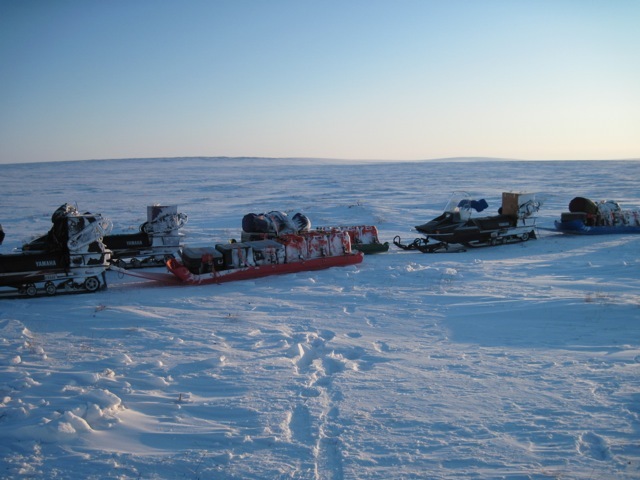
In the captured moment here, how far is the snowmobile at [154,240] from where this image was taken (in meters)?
14.6

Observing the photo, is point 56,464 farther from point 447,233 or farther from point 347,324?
point 447,233

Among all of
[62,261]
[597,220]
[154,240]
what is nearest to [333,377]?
[62,261]

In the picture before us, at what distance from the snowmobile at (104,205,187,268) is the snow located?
5.59 ft

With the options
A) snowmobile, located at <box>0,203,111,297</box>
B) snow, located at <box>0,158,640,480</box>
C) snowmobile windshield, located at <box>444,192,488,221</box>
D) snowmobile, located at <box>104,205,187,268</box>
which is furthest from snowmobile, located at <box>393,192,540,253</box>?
snowmobile, located at <box>0,203,111,297</box>

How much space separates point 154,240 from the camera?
14.7 meters

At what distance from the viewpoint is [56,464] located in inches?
175

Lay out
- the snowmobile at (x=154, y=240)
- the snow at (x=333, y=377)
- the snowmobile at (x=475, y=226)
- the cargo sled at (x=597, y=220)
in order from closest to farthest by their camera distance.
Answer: the snow at (x=333, y=377)
the snowmobile at (x=154, y=240)
the snowmobile at (x=475, y=226)
the cargo sled at (x=597, y=220)

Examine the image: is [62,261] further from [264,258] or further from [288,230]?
[288,230]

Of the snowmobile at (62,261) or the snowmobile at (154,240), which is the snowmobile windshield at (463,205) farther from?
the snowmobile at (62,261)

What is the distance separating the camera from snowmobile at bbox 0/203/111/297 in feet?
36.1

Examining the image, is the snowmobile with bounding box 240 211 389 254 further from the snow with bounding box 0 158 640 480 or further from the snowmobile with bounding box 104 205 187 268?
the snow with bounding box 0 158 640 480

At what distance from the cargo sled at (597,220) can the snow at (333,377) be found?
651cm

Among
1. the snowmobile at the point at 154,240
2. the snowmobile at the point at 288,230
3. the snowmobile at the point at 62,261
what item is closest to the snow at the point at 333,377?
the snowmobile at the point at 62,261

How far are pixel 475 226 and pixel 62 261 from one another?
11804mm
